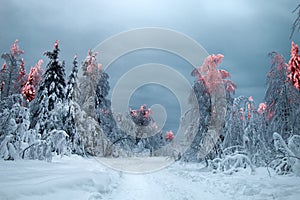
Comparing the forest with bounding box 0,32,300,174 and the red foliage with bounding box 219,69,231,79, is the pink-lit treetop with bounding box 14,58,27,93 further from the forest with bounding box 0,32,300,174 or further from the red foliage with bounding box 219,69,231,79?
the red foliage with bounding box 219,69,231,79

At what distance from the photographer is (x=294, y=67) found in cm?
1359

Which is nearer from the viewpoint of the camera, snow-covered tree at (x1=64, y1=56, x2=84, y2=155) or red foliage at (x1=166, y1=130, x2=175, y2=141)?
snow-covered tree at (x1=64, y1=56, x2=84, y2=155)

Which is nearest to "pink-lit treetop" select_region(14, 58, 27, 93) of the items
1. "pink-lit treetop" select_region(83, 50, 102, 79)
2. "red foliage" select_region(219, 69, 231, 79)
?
"pink-lit treetop" select_region(83, 50, 102, 79)

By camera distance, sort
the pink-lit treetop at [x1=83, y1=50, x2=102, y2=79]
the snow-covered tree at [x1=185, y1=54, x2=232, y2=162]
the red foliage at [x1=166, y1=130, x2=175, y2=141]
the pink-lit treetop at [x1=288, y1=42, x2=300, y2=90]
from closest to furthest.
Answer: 1. the pink-lit treetop at [x1=288, y1=42, x2=300, y2=90]
2. the snow-covered tree at [x1=185, y1=54, x2=232, y2=162]
3. the pink-lit treetop at [x1=83, y1=50, x2=102, y2=79]
4. the red foliage at [x1=166, y1=130, x2=175, y2=141]

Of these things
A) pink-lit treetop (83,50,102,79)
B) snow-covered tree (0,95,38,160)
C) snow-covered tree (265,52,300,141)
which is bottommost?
snow-covered tree (0,95,38,160)

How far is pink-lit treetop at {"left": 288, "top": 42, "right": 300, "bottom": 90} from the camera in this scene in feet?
42.6

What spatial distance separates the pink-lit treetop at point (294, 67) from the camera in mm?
12977

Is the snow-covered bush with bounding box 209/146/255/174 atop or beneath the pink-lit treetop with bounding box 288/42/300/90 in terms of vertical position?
beneath

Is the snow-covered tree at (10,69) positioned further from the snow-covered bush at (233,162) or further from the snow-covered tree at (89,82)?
the snow-covered bush at (233,162)

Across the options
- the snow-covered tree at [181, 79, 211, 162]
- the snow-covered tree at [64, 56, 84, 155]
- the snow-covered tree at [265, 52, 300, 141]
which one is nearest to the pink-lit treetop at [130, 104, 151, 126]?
the snow-covered tree at [64, 56, 84, 155]

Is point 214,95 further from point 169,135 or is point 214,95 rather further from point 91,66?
point 169,135

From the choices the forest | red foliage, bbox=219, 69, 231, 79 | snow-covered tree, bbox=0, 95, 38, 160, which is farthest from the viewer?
red foliage, bbox=219, 69, 231, 79

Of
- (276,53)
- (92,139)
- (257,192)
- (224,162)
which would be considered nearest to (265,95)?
(276,53)

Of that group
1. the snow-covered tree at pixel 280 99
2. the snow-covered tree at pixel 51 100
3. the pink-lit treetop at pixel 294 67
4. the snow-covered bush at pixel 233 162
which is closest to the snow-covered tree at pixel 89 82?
the snow-covered tree at pixel 51 100
